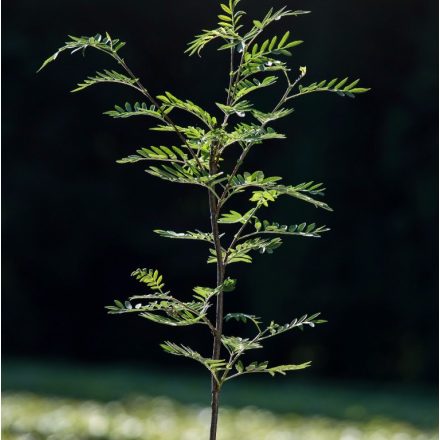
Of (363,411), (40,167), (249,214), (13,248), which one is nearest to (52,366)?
(13,248)

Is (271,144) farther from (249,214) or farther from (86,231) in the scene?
(249,214)

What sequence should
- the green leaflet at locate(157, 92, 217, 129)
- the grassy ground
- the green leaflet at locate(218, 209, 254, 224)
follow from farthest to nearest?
1. the grassy ground
2. the green leaflet at locate(218, 209, 254, 224)
3. the green leaflet at locate(157, 92, 217, 129)

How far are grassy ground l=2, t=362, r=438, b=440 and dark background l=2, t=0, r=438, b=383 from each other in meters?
0.64

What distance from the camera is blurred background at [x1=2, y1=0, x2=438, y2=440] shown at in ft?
34.7

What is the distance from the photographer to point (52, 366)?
1119 cm

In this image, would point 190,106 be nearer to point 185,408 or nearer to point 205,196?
point 185,408

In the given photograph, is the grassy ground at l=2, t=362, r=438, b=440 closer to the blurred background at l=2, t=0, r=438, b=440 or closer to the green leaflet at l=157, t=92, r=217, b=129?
the blurred background at l=2, t=0, r=438, b=440

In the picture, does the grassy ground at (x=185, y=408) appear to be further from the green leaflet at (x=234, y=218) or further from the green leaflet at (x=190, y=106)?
the green leaflet at (x=190, y=106)

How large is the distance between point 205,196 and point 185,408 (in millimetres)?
4172

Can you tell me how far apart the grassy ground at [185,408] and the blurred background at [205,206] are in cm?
13

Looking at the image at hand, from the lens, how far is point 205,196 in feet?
36.2

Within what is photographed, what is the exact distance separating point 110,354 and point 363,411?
4.57m

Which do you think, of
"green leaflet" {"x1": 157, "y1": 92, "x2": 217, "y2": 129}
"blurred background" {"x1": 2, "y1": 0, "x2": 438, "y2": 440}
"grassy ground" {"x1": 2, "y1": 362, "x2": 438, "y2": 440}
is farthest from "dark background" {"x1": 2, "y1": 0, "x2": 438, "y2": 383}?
"green leaflet" {"x1": 157, "y1": 92, "x2": 217, "y2": 129}

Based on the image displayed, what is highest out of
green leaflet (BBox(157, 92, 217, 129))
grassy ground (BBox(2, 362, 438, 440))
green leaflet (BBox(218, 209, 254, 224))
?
green leaflet (BBox(157, 92, 217, 129))
